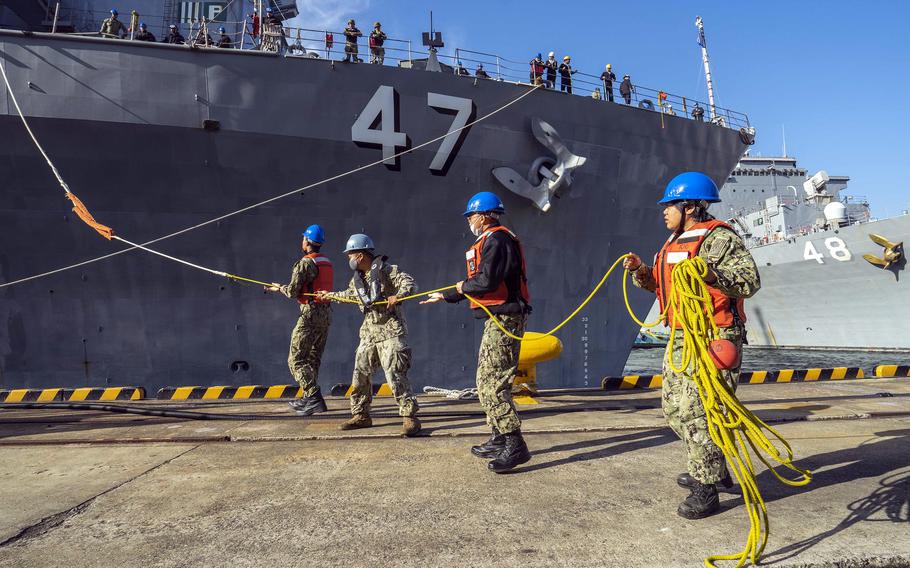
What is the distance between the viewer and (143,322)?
8656 millimetres

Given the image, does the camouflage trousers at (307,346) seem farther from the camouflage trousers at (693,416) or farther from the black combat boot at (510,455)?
the camouflage trousers at (693,416)

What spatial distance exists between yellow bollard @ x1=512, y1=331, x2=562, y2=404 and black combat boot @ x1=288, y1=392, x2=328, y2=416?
239 centimetres

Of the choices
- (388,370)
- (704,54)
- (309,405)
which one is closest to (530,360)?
(388,370)

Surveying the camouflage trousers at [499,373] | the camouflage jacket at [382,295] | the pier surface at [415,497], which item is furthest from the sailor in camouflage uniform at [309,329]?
the camouflage trousers at [499,373]

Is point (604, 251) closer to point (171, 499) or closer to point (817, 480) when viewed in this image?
point (817, 480)

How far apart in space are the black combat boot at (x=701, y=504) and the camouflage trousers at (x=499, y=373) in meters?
1.23

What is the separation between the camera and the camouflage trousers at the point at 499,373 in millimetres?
3596

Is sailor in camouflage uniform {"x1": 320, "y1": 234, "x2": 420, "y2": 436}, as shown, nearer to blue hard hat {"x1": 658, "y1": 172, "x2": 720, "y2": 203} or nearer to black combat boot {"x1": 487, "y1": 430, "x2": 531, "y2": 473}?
black combat boot {"x1": 487, "y1": 430, "x2": 531, "y2": 473}

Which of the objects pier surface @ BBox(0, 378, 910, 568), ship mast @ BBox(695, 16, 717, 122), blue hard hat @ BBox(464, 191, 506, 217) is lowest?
pier surface @ BBox(0, 378, 910, 568)

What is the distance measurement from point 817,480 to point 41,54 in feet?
35.5

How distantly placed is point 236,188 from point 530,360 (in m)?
5.79

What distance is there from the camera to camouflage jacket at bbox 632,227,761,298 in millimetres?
2684

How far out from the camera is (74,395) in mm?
7434

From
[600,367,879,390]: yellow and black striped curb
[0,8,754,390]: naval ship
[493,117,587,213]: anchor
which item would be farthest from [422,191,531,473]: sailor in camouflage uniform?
[493,117,587,213]: anchor
